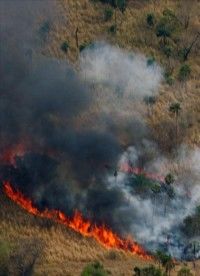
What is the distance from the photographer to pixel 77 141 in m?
95.7

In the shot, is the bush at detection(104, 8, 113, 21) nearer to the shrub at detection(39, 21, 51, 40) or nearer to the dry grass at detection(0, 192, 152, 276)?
the shrub at detection(39, 21, 51, 40)

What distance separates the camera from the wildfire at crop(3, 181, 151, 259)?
86.2 metres

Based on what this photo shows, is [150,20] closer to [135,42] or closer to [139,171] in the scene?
[135,42]

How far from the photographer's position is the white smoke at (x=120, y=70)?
109062 millimetres

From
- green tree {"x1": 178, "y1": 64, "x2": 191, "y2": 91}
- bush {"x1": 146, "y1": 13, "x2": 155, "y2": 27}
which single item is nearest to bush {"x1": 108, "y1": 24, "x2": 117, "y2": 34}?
bush {"x1": 146, "y1": 13, "x2": 155, "y2": 27}

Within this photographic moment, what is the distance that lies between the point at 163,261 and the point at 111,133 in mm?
25070

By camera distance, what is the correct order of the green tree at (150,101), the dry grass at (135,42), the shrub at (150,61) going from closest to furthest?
the dry grass at (135,42), the green tree at (150,101), the shrub at (150,61)

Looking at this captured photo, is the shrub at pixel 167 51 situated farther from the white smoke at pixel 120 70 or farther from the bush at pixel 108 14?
the bush at pixel 108 14

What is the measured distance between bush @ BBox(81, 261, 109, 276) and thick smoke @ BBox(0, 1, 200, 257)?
30.1ft

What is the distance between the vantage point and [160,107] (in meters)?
107

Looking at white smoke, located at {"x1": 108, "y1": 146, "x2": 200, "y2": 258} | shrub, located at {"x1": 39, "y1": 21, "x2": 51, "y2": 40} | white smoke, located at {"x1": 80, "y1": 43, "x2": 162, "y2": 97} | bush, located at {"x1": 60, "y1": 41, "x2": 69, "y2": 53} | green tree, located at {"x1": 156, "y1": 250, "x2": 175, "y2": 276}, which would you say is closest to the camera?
green tree, located at {"x1": 156, "y1": 250, "x2": 175, "y2": 276}

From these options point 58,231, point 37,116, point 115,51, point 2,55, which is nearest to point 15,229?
point 58,231

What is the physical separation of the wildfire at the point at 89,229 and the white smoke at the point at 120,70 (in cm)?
2833

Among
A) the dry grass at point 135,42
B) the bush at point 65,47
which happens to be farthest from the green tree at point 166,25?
the bush at point 65,47
